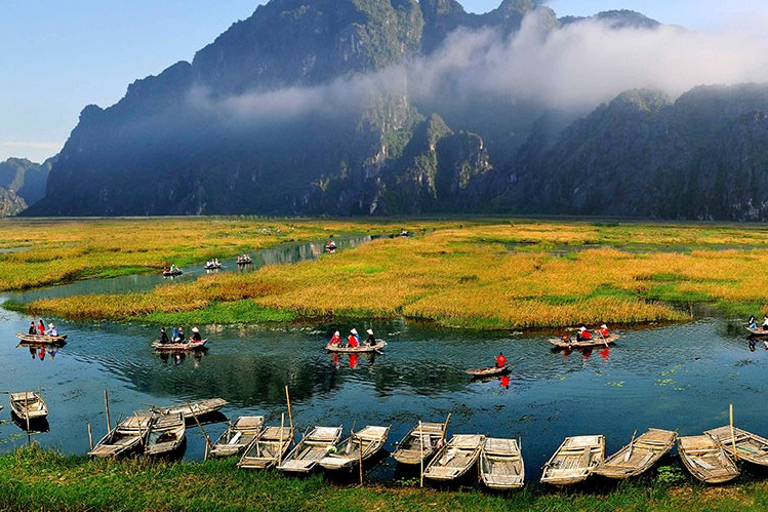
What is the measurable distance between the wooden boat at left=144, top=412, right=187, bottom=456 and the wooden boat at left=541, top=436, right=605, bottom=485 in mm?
18440

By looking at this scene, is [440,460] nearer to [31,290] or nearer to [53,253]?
[31,290]

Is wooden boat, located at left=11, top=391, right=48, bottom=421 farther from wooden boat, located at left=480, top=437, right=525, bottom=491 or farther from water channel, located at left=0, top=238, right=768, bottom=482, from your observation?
wooden boat, located at left=480, top=437, right=525, bottom=491

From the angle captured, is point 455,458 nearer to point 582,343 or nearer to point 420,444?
point 420,444

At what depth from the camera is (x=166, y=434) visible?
30953 mm

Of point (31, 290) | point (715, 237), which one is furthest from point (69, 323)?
point (715, 237)

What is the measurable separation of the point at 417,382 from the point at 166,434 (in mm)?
17514

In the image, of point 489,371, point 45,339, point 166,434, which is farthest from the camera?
point 45,339

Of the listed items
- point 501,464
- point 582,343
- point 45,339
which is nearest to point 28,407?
point 45,339

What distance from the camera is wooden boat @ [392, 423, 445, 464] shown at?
88.8 feet

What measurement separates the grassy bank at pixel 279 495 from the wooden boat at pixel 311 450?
1.72 feet

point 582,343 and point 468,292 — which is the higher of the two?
point 468,292

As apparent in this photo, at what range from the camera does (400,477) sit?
88.4 feet

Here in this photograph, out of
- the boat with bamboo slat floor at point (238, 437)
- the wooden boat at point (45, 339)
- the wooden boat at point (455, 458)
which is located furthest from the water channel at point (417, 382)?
the wooden boat at point (455, 458)

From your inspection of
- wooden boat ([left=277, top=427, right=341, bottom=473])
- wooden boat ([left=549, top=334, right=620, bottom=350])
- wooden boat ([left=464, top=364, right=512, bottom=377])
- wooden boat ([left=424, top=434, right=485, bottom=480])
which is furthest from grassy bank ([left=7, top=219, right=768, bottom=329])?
wooden boat ([left=277, top=427, right=341, bottom=473])
